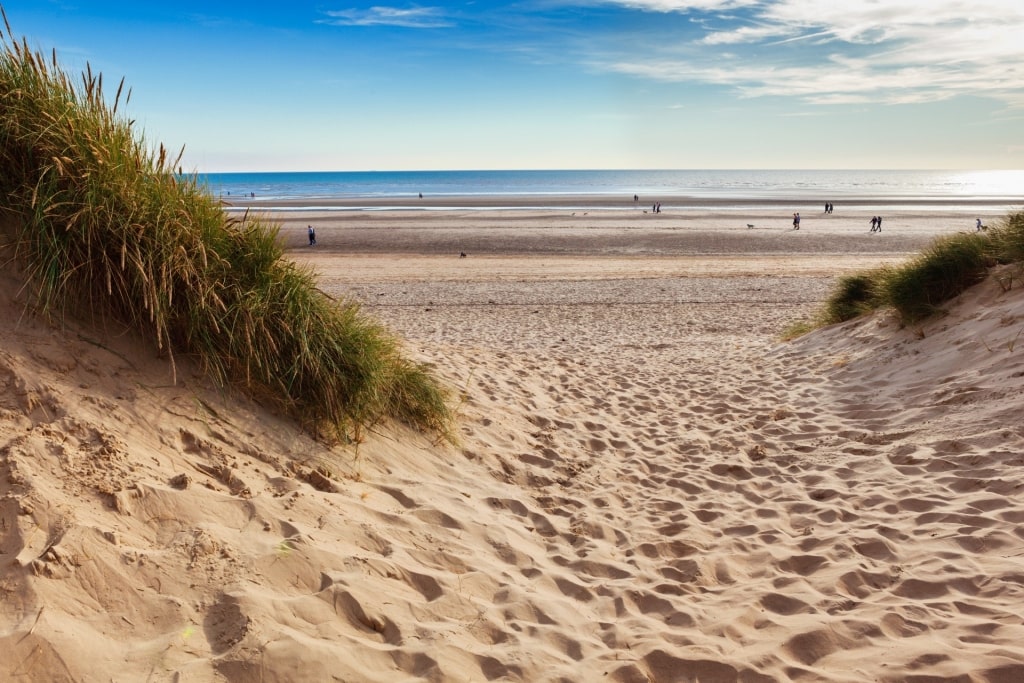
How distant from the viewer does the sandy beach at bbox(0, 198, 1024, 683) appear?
2.74 meters

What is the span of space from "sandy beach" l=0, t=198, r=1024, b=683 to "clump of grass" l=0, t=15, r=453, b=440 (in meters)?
0.23

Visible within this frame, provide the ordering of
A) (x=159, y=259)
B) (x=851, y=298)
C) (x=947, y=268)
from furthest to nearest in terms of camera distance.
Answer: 1. (x=851, y=298)
2. (x=947, y=268)
3. (x=159, y=259)

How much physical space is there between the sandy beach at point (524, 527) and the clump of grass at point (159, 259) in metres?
0.23

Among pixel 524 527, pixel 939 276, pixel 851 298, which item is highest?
pixel 939 276

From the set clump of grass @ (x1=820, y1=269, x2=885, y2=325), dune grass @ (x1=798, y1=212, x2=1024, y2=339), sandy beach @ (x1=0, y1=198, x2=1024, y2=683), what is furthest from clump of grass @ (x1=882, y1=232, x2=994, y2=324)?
clump of grass @ (x1=820, y1=269, x2=885, y2=325)

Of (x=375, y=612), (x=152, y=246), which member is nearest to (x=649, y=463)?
(x=375, y=612)

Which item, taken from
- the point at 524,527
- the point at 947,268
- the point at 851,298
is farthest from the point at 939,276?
the point at 524,527

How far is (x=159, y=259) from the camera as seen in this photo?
14.0ft

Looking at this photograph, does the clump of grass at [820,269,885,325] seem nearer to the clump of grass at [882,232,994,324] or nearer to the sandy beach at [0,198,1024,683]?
the clump of grass at [882,232,994,324]

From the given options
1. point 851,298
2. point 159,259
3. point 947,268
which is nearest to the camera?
point 159,259

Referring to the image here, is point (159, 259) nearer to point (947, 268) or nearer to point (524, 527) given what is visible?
point (524, 527)

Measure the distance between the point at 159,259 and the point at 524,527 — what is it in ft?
9.49

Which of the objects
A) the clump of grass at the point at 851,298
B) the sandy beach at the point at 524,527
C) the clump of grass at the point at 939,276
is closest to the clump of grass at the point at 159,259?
the sandy beach at the point at 524,527

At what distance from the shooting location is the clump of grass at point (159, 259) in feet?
13.4
